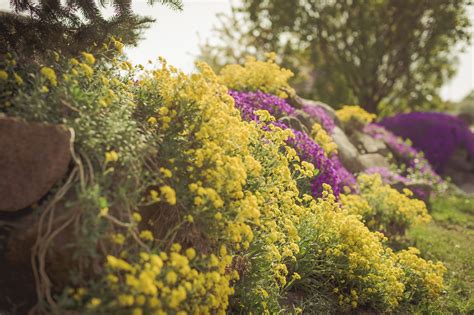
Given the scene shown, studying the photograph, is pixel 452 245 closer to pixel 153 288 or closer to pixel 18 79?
pixel 153 288

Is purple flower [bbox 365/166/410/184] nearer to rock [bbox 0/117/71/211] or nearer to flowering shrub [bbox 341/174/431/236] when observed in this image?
flowering shrub [bbox 341/174/431/236]

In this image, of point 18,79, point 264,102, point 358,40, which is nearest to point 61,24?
point 18,79

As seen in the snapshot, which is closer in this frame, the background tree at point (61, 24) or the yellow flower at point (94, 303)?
the yellow flower at point (94, 303)

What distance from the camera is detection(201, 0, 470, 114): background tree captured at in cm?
1351

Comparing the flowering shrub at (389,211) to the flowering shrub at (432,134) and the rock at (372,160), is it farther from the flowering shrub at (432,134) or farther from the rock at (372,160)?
the flowering shrub at (432,134)

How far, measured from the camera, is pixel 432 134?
13.0 meters

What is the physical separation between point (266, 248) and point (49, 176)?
1.79 metres

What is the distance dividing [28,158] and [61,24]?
1.41 metres

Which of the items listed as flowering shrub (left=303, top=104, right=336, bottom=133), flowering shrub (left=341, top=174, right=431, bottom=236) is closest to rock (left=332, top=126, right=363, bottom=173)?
flowering shrub (left=303, top=104, right=336, bottom=133)

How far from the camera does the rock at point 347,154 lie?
7457 millimetres

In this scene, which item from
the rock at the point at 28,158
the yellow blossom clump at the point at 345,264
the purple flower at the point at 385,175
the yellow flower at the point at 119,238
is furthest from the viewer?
the purple flower at the point at 385,175

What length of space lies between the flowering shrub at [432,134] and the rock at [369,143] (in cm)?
376

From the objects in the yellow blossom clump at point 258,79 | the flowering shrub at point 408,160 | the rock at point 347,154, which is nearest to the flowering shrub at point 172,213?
the yellow blossom clump at point 258,79

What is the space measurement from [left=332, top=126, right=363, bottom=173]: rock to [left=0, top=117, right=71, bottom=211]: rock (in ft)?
18.3
